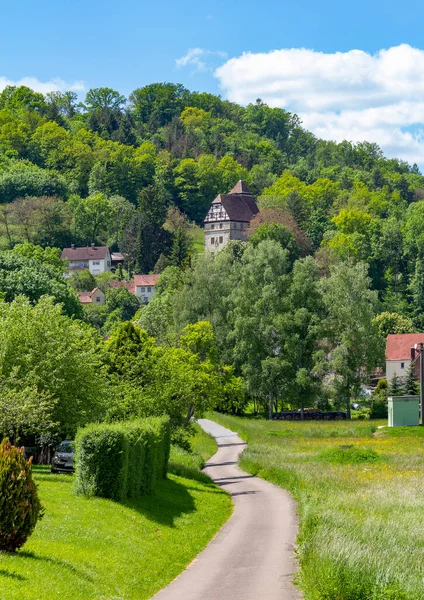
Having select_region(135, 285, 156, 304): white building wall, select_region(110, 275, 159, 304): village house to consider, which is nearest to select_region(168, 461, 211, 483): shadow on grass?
select_region(110, 275, 159, 304): village house

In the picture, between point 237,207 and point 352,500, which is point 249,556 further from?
point 237,207

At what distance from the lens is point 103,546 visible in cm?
2523

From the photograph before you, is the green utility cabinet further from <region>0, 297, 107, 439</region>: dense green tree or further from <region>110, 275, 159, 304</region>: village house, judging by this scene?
<region>110, 275, 159, 304</region>: village house

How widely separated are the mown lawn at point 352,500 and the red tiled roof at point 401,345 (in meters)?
41.4

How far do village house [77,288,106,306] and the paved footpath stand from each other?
4532 inches

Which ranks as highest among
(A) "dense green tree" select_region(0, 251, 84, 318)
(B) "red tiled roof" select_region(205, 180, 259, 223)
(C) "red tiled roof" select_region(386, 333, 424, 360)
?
(B) "red tiled roof" select_region(205, 180, 259, 223)

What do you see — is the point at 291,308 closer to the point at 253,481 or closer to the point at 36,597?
the point at 253,481

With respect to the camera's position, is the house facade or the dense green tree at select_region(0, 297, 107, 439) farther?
the house facade

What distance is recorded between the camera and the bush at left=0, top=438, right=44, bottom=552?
2067cm

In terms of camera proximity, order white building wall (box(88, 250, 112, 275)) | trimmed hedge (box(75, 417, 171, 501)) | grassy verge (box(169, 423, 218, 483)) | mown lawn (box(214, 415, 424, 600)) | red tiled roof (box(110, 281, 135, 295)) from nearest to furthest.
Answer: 1. mown lawn (box(214, 415, 424, 600))
2. trimmed hedge (box(75, 417, 171, 501))
3. grassy verge (box(169, 423, 218, 483))
4. red tiled roof (box(110, 281, 135, 295))
5. white building wall (box(88, 250, 112, 275))

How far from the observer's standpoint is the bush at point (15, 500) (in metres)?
20.7

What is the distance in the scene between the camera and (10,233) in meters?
182

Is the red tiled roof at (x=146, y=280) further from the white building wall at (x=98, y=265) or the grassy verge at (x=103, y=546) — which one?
the grassy verge at (x=103, y=546)

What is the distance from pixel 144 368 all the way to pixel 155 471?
1800 cm
